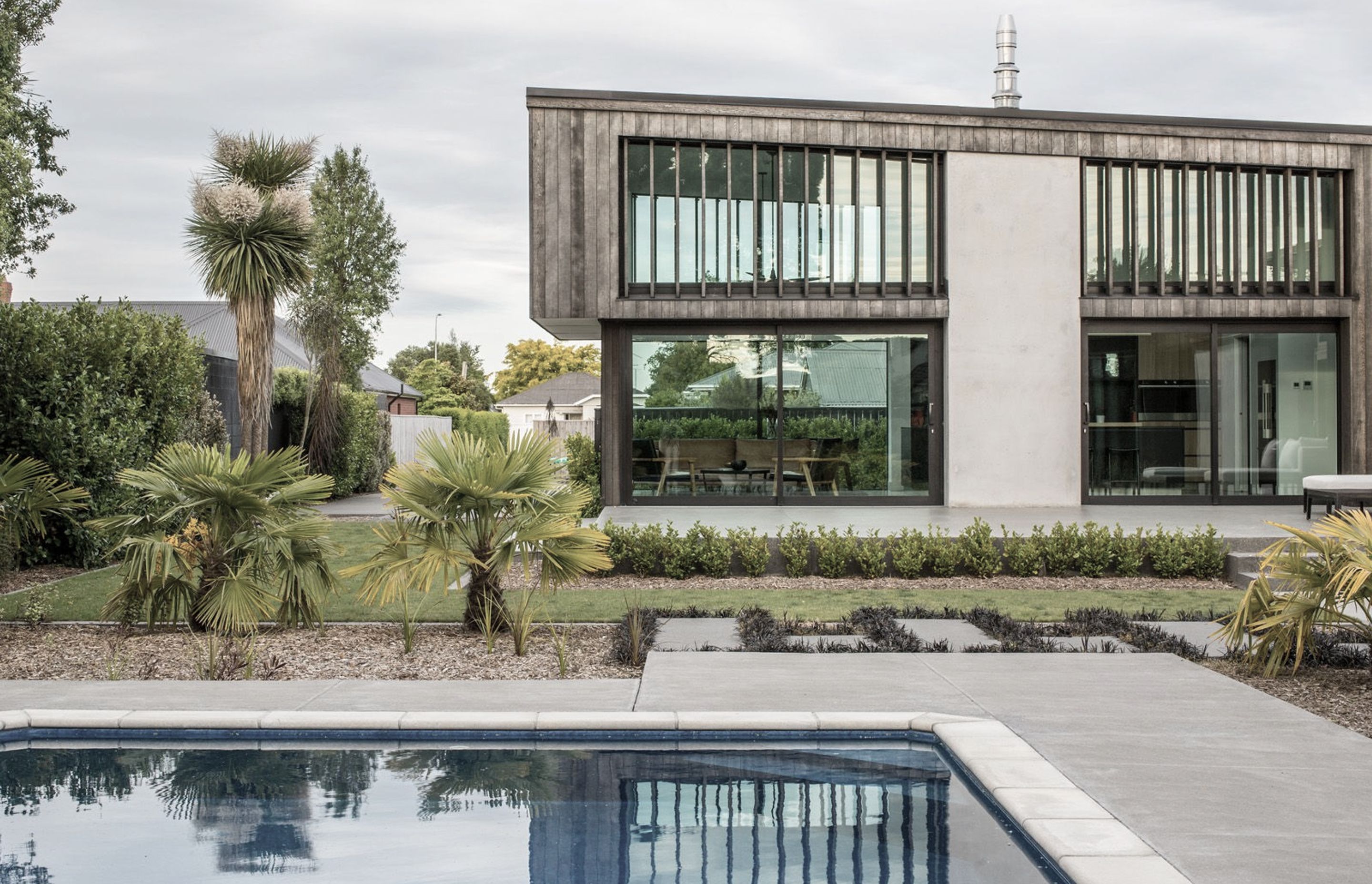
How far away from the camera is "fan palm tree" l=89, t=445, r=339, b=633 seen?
6906 mm

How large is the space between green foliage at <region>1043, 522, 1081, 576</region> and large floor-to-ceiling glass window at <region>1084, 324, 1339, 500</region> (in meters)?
4.34

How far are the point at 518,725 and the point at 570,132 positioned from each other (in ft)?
33.4

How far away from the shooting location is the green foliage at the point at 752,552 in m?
10.1

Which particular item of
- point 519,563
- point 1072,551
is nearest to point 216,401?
point 519,563

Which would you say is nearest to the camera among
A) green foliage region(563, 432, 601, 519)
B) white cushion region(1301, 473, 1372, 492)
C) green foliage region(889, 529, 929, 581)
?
green foliage region(889, 529, 929, 581)

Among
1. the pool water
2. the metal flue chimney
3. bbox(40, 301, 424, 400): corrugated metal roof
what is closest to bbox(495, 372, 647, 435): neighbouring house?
bbox(40, 301, 424, 400): corrugated metal roof

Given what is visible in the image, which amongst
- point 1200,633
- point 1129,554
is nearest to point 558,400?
point 1129,554

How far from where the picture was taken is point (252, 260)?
1484 cm

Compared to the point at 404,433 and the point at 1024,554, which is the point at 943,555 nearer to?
the point at 1024,554

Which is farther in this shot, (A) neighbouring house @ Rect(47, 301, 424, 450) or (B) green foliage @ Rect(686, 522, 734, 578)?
(A) neighbouring house @ Rect(47, 301, 424, 450)

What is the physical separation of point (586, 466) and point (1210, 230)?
8.89m

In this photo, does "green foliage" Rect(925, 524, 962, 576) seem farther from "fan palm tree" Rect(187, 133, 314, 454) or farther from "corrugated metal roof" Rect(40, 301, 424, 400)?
"corrugated metal roof" Rect(40, 301, 424, 400)

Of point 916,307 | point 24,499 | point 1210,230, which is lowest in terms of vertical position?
point 24,499

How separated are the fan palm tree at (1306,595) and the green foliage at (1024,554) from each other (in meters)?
3.70
